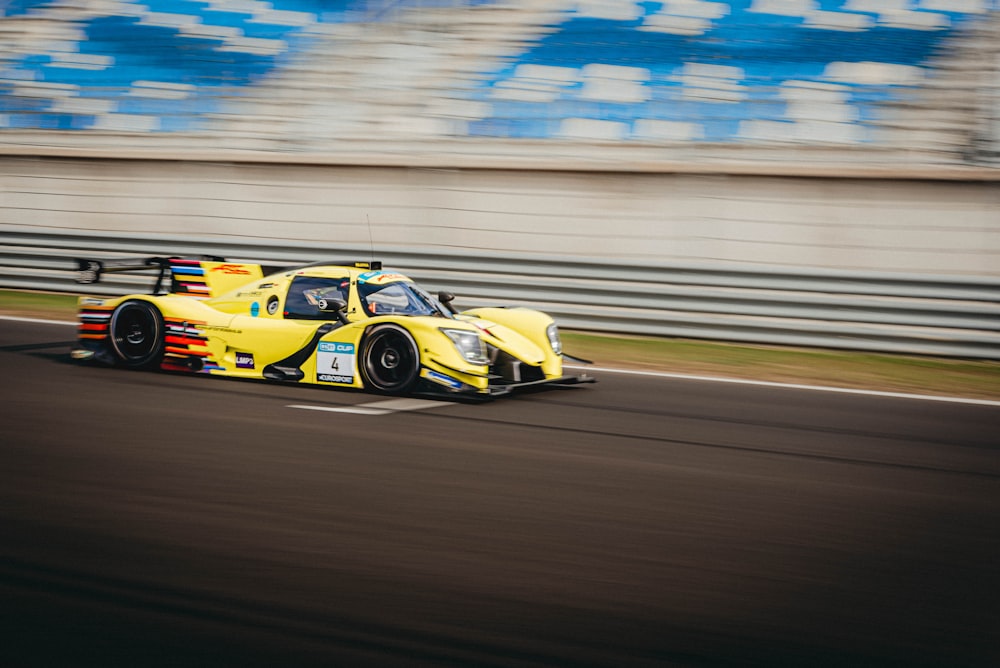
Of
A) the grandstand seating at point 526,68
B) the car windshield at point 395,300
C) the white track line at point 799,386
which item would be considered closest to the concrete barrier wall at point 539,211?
the grandstand seating at point 526,68

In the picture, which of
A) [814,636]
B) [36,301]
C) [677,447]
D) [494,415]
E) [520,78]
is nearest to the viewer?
[814,636]

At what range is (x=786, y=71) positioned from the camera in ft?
50.1

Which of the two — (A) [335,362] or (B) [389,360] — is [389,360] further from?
(A) [335,362]

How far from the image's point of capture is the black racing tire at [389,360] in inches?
296

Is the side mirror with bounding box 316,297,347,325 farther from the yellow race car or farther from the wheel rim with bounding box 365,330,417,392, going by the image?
the wheel rim with bounding box 365,330,417,392

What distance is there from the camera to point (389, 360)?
7.64m

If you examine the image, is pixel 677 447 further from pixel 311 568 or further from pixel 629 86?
pixel 629 86

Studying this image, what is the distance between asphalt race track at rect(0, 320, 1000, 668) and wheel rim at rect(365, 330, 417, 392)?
279mm

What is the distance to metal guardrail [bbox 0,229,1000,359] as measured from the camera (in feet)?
34.6

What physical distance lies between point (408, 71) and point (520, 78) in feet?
5.54

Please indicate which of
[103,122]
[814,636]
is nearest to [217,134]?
[103,122]

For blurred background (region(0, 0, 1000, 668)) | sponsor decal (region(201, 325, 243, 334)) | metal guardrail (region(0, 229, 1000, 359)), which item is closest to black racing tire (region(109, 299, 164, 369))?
blurred background (region(0, 0, 1000, 668))

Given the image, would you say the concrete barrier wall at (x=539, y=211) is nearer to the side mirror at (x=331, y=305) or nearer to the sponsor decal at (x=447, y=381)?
the side mirror at (x=331, y=305)

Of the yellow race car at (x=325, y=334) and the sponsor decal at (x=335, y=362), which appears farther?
the sponsor decal at (x=335, y=362)
